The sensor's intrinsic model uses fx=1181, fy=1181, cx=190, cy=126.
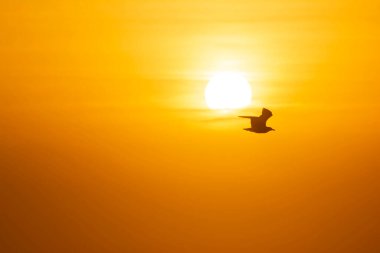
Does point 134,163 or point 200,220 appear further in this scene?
point 200,220

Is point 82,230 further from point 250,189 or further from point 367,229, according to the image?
point 367,229

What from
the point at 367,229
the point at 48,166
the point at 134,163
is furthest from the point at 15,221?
the point at 367,229

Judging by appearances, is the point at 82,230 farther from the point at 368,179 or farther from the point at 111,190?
the point at 368,179

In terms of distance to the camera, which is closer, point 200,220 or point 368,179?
point 368,179

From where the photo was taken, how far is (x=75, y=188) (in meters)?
50.3

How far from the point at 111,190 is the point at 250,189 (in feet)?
20.1

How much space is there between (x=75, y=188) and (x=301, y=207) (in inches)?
390

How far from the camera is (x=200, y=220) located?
174 ft

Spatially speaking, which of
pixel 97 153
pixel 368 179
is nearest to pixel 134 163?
pixel 97 153

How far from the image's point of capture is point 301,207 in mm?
51688

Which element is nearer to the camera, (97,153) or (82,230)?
(97,153)

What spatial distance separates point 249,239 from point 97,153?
805cm

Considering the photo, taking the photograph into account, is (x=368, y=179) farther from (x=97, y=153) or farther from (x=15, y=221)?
(x=15, y=221)

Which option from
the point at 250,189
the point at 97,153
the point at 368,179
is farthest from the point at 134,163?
the point at 368,179
